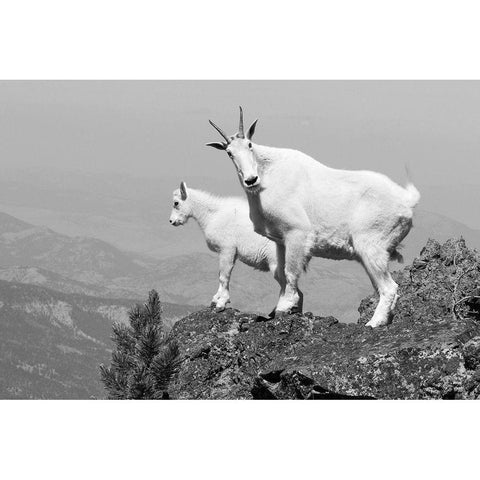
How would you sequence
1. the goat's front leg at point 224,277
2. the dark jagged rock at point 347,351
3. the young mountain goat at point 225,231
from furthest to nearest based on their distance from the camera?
1. the young mountain goat at point 225,231
2. the goat's front leg at point 224,277
3. the dark jagged rock at point 347,351

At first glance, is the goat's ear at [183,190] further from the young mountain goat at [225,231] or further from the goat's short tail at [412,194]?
the goat's short tail at [412,194]

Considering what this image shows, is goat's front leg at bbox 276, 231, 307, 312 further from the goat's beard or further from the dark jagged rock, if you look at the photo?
the goat's beard

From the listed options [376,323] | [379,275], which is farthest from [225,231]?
[376,323]

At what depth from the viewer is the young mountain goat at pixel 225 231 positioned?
23922 mm

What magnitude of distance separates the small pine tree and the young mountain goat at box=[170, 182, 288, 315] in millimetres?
3405

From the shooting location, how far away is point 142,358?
19219mm

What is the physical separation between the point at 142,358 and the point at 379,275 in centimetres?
498

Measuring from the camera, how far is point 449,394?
52.5 feet

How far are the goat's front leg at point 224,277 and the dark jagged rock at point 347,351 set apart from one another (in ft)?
3.52

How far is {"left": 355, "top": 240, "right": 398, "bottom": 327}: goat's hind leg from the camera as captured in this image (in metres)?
18.6

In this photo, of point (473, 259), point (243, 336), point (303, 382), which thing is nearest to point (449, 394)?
point (303, 382)

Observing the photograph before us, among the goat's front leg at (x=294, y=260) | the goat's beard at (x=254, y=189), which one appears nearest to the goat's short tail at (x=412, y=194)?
the goat's front leg at (x=294, y=260)

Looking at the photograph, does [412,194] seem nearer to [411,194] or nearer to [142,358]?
[411,194]

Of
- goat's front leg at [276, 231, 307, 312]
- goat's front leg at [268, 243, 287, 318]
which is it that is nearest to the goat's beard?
goat's front leg at [276, 231, 307, 312]
